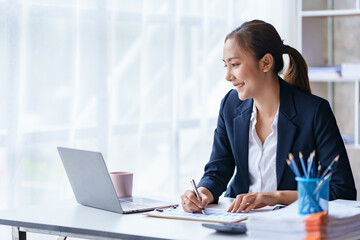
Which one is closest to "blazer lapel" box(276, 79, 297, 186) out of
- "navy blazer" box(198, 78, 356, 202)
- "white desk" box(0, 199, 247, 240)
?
"navy blazer" box(198, 78, 356, 202)

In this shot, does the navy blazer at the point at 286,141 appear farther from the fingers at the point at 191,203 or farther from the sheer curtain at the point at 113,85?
the sheer curtain at the point at 113,85

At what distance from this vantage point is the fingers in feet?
6.58

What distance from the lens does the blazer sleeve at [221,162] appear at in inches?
95.1

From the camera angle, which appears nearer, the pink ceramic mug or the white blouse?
the pink ceramic mug

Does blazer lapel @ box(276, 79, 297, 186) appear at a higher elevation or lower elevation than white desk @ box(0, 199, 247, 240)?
higher

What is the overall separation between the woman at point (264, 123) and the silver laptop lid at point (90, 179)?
1.17 feet

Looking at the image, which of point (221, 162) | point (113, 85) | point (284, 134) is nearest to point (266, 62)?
point (284, 134)

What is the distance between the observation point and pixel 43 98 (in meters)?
2.88

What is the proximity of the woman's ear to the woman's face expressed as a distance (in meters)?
0.02

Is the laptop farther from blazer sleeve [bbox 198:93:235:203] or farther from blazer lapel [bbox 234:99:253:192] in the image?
blazer lapel [bbox 234:99:253:192]

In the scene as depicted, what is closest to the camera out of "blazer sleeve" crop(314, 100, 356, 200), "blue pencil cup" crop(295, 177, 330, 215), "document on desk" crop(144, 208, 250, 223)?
"blue pencil cup" crop(295, 177, 330, 215)

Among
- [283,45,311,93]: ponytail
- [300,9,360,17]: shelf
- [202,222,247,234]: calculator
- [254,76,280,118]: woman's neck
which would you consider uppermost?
[300,9,360,17]: shelf

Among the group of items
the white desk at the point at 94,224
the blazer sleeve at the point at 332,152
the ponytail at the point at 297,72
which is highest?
the ponytail at the point at 297,72

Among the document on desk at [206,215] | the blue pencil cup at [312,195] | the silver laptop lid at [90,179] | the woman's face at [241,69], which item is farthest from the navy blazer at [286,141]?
the blue pencil cup at [312,195]
